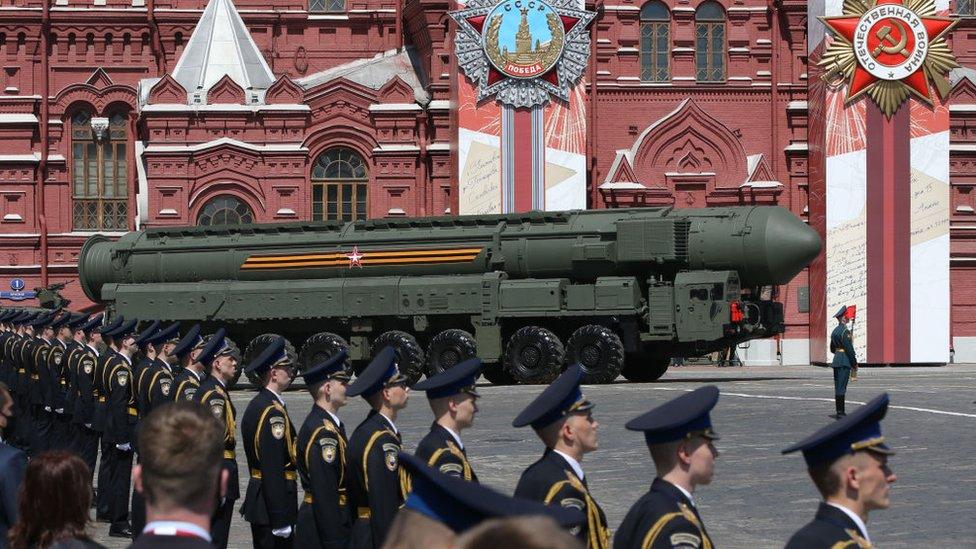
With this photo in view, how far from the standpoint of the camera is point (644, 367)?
3547cm

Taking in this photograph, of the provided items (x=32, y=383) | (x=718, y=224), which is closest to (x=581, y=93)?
(x=718, y=224)

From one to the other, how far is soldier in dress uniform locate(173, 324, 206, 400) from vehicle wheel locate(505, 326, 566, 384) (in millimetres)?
19679

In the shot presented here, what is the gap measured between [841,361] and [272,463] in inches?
594

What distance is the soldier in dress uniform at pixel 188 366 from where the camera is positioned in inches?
527

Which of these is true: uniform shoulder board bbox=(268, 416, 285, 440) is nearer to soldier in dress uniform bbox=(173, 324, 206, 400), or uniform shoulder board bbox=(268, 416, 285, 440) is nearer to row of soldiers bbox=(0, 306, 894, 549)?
row of soldiers bbox=(0, 306, 894, 549)

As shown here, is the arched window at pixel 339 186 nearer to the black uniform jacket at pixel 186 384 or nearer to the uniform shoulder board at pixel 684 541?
the black uniform jacket at pixel 186 384

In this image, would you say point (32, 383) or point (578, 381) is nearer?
point (578, 381)

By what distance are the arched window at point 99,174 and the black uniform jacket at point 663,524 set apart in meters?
43.7

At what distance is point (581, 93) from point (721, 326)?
13.3 meters

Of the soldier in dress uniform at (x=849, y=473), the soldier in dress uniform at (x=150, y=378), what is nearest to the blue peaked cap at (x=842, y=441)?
the soldier in dress uniform at (x=849, y=473)

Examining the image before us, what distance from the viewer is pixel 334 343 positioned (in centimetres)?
3538

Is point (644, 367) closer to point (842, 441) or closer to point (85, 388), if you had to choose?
point (85, 388)

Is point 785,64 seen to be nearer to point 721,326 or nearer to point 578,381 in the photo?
point 721,326

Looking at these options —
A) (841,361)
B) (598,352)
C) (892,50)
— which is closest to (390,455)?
(841,361)
